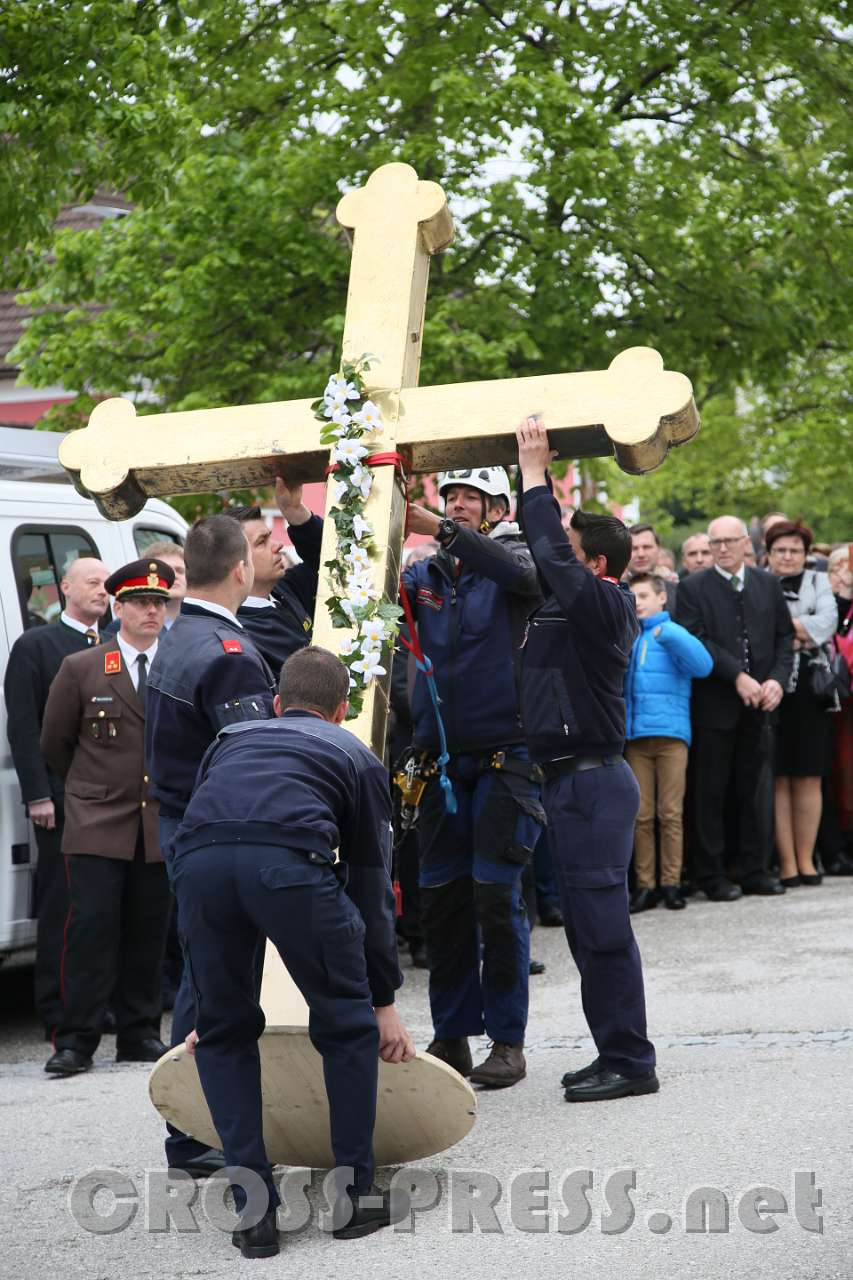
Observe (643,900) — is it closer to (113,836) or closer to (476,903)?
(113,836)

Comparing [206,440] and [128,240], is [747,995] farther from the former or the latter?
[128,240]

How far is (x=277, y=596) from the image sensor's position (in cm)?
655

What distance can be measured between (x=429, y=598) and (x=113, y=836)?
1838 millimetres

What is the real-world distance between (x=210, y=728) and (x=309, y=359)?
35.0 ft

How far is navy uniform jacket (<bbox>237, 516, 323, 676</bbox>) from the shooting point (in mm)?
6320

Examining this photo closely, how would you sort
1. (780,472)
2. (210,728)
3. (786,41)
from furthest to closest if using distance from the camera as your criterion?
(780,472) → (786,41) → (210,728)

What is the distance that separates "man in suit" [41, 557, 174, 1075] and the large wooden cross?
2118mm

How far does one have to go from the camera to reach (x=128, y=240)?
15500 millimetres

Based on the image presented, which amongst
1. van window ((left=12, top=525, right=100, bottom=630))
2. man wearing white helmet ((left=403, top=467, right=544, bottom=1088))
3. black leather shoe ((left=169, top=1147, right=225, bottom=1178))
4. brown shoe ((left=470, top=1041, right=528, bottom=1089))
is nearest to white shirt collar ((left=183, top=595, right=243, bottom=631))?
man wearing white helmet ((left=403, top=467, right=544, bottom=1088))

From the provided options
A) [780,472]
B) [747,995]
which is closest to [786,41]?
[747,995]

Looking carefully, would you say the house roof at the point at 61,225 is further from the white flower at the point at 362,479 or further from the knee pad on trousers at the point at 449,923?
the white flower at the point at 362,479

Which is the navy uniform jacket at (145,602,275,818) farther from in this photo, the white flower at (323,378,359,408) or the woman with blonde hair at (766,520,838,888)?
the woman with blonde hair at (766,520,838,888)

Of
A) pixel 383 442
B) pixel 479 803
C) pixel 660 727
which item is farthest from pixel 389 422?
pixel 660 727

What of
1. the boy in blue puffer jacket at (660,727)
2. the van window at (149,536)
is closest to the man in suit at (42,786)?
the van window at (149,536)
